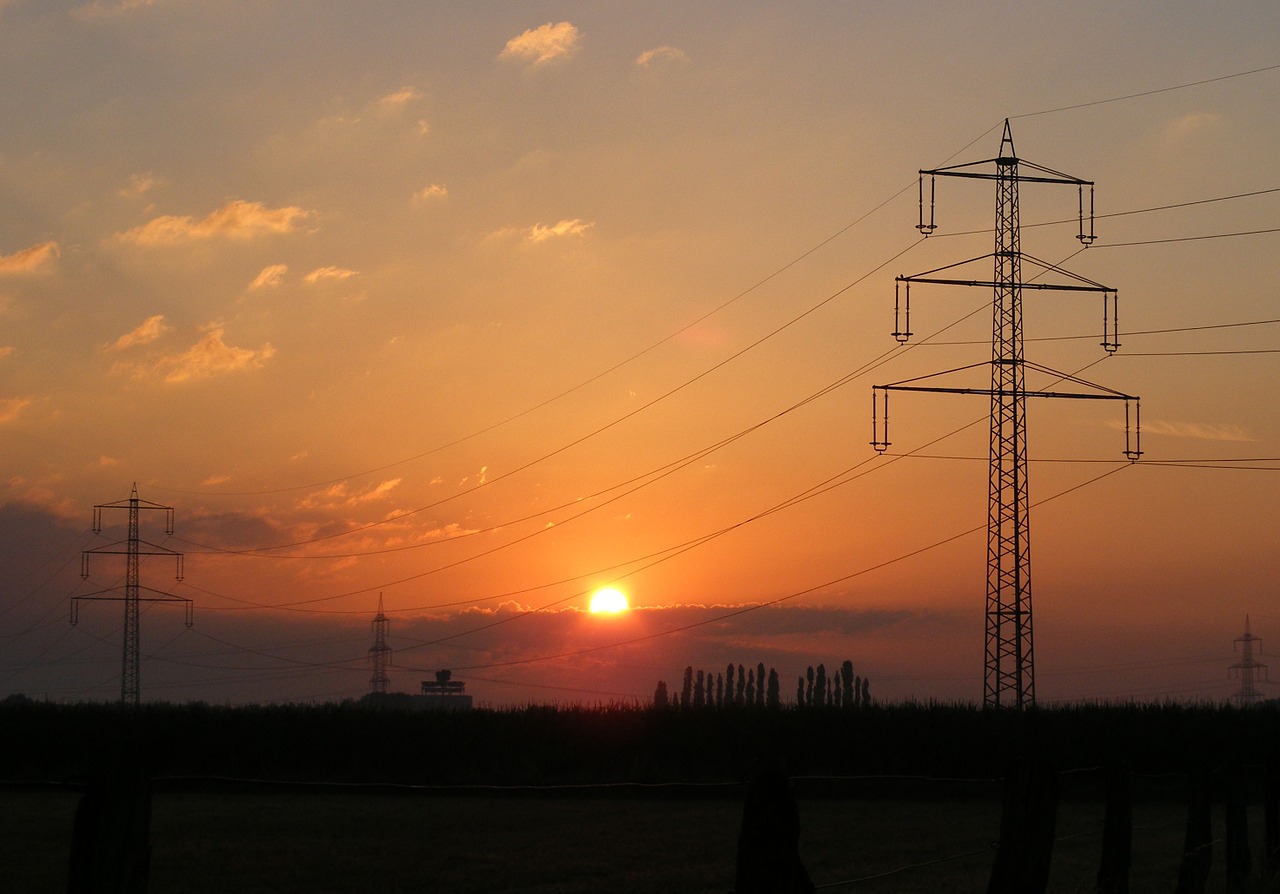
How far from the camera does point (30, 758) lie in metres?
44.0

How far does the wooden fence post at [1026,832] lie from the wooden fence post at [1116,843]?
5.98 ft

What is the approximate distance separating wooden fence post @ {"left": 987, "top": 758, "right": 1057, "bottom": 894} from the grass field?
4.96 m

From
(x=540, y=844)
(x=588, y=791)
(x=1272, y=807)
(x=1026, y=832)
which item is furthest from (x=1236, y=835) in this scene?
(x=588, y=791)

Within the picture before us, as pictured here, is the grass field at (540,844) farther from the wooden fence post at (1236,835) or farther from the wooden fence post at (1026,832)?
the wooden fence post at (1026,832)

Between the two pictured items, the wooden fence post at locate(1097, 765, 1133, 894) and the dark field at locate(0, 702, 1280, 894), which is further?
the dark field at locate(0, 702, 1280, 894)

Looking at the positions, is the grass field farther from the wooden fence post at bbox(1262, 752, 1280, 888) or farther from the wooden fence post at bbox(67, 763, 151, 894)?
the wooden fence post at bbox(67, 763, 151, 894)

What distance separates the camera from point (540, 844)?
2302 cm

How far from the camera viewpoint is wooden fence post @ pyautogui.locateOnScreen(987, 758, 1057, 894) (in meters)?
7.89

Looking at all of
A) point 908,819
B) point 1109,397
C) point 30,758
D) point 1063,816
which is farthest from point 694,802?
point 30,758

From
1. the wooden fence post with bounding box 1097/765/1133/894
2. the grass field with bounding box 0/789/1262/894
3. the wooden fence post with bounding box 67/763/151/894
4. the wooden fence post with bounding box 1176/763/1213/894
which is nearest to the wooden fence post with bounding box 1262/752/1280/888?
the grass field with bounding box 0/789/1262/894

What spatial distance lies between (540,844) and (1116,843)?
15.1 meters

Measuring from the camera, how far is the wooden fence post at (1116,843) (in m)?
9.52

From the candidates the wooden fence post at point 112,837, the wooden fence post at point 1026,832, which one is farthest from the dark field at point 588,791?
the wooden fence post at point 1026,832

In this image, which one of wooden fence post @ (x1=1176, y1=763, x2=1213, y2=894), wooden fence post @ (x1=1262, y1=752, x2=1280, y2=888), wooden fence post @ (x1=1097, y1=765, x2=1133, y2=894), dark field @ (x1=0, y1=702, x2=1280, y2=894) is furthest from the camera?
dark field @ (x1=0, y1=702, x2=1280, y2=894)
